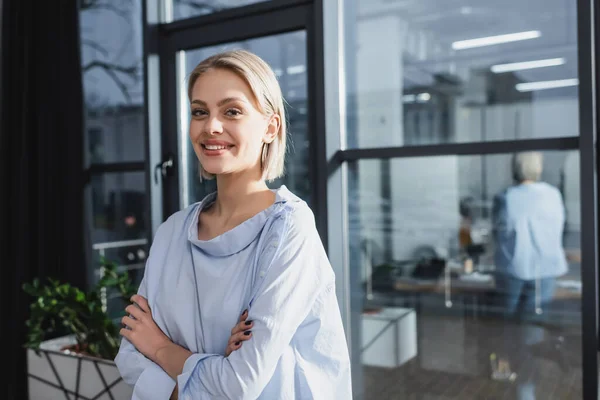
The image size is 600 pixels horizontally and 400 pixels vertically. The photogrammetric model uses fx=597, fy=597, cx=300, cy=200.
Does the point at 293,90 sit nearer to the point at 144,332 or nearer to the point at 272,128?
the point at 272,128

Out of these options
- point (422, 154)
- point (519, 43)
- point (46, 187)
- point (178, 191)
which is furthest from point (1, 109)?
point (519, 43)

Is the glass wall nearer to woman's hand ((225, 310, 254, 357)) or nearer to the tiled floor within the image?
the tiled floor

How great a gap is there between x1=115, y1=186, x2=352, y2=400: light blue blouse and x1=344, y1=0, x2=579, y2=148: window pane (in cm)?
117

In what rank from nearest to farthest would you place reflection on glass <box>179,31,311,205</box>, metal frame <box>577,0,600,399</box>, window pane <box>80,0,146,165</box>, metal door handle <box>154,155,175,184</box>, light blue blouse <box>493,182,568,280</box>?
metal frame <box>577,0,600,399</box>, light blue blouse <box>493,182,568,280</box>, reflection on glass <box>179,31,311,205</box>, metal door handle <box>154,155,175,184</box>, window pane <box>80,0,146,165</box>

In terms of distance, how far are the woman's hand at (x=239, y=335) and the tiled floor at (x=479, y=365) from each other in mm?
1292

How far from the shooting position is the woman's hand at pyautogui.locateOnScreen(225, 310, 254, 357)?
1028 mm

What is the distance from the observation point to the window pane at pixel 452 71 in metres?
2.03

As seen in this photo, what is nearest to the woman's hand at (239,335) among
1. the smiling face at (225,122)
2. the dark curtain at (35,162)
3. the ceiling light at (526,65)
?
the smiling face at (225,122)

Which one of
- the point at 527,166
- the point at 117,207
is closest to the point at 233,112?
the point at 527,166

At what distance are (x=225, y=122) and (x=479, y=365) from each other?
60.0 inches

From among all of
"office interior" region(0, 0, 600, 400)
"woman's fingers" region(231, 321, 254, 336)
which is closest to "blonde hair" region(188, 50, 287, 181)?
"woman's fingers" region(231, 321, 254, 336)

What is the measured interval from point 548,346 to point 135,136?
194cm

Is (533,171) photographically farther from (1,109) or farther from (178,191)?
(1,109)

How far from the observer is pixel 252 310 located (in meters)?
1.03
